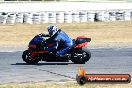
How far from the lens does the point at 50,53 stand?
2258 cm

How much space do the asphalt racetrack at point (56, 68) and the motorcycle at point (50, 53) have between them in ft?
0.75

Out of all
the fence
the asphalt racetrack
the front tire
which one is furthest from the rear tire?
the fence

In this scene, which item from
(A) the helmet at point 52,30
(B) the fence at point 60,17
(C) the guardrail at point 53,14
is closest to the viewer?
(A) the helmet at point 52,30

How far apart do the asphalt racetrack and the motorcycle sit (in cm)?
23

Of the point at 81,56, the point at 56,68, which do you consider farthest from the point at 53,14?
the point at 56,68

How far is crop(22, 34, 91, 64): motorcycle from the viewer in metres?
22.6

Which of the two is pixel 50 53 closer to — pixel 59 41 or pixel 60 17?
pixel 59 41

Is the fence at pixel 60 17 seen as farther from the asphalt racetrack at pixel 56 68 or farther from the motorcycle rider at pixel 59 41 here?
the motorcycle rider at pixel 59 41

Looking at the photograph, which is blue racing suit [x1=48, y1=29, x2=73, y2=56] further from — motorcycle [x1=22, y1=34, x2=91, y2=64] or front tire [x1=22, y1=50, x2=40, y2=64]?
front tire [x1=22, y1=50, x2=40, y2=64]

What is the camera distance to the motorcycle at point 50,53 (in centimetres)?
2258

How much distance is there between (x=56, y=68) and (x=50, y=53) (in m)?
1.25

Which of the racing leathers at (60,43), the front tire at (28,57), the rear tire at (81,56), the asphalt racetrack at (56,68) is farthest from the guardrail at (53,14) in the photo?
the rear tire at (81,56)

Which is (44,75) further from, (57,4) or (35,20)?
(57,4)

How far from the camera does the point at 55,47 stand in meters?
22.6
